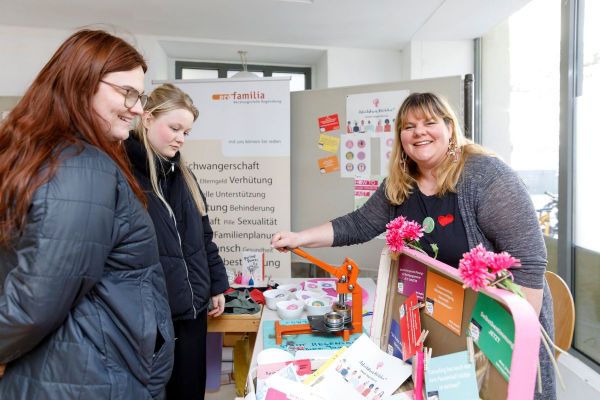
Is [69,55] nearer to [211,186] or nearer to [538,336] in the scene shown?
[538,336]

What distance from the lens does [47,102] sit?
799 mm

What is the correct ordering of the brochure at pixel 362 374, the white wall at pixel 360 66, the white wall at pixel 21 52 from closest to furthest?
the brochure at pixel 362 374, the white wall at pixel 21 52, the white wall at pixel 360 66

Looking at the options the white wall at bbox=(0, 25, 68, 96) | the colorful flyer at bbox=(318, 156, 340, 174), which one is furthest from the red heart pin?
the white wall at bbox=(0, 25, 68, 96)

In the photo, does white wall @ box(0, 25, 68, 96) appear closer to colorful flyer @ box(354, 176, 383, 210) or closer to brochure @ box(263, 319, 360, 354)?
colorful flyer @ box(354, 176, 383, 210)

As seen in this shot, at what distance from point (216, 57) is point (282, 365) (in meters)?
3.56

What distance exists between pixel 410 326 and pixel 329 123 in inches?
78.0

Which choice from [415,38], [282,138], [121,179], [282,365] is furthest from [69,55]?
[415,38]

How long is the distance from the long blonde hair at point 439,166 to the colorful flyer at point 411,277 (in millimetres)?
314

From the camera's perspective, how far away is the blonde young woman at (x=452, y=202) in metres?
0.99

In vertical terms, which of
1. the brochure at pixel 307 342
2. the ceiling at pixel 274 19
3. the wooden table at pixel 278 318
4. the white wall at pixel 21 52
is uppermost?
the ceiling at pixel 274 19

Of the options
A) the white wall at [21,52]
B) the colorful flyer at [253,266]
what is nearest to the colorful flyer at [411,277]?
the colorful flyer at [253,266]

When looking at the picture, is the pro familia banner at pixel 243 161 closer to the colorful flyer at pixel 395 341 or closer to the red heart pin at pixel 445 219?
the red heart pin at pixel 445 219

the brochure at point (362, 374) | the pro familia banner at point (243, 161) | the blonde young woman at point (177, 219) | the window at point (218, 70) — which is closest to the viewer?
the brochure at point (362, 374)

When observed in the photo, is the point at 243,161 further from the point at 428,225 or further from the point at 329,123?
the point at 428,225
